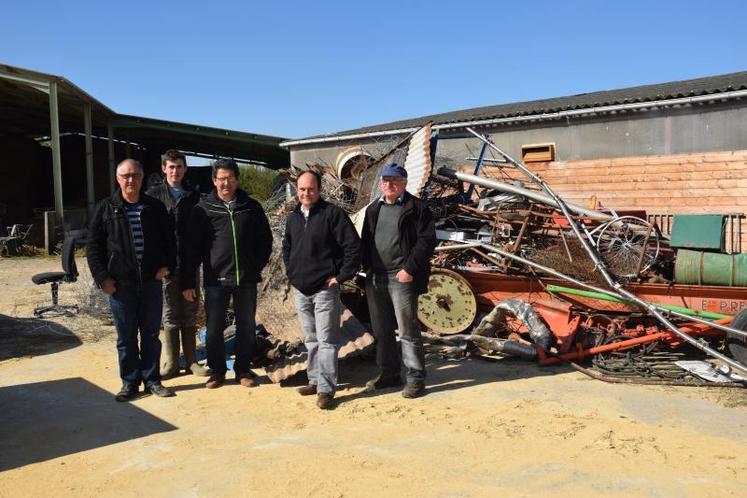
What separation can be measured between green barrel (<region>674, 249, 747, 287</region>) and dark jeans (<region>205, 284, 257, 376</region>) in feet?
13.9

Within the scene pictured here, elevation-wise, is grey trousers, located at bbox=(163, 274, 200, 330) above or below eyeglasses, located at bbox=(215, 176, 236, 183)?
below

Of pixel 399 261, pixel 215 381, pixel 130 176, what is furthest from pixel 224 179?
pixel 215 381

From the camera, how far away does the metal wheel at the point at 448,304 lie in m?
A: 6.56

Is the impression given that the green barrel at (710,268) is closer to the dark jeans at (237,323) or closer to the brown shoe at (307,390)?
the brown shoe at (307,390)

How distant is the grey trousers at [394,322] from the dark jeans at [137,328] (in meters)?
1.80

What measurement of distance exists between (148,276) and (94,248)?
1.49 ft

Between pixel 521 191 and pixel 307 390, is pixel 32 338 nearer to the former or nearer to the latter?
pixel 307 390

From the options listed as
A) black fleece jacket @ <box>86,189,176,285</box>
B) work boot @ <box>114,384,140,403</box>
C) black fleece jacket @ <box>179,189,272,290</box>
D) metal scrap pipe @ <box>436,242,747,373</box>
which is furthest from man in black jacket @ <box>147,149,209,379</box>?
metal scrap pipe @ <box>436,242,747,373</box>

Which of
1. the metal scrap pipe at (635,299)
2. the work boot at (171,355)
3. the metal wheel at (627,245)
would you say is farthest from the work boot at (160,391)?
the metal wheel at (627,245)

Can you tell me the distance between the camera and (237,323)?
5047 millimetres

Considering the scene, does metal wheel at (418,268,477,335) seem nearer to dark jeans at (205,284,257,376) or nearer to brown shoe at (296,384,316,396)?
brown shoe at (296,384,316,396)

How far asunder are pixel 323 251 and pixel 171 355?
1928 millimetres

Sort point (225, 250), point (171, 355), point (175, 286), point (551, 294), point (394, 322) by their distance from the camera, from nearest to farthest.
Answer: point (225, 250), point (394, 322), point (175, 286), point (171, 355), point (551, 294)

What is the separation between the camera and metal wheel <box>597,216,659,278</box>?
610 centimetres
